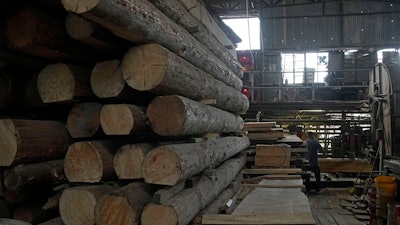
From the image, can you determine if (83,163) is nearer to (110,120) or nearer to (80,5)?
(110,120)

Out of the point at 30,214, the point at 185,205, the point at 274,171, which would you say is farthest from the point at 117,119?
the point at 274,171

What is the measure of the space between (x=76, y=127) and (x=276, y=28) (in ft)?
68.3

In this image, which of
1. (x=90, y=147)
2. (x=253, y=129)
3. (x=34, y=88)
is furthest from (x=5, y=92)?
(x=253, y=129)

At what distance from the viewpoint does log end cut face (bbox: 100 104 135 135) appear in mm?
3671

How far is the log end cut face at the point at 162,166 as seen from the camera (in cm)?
366

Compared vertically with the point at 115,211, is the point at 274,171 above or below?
below

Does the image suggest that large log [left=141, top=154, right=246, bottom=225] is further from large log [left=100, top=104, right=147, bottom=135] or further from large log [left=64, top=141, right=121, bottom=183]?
large log [left=100, top=104, right=147, bottom=135]

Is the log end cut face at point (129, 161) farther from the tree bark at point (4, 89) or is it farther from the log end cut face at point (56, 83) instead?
the tree bark at point (4, 89)

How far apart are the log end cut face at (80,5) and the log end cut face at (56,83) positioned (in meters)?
0.97

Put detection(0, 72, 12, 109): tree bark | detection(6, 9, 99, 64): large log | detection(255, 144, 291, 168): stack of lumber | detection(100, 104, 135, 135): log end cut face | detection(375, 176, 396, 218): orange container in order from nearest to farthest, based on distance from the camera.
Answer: detection(6, 9, 99, 64): large log < detection(100, 104, 135, 135): log end cut face < detection(0, 72, 12, 109): tree bark < detection(375, 176, 396, 218): orange container < detection(255, 144, 291, 168): stack of lumber

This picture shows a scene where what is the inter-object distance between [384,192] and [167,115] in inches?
223

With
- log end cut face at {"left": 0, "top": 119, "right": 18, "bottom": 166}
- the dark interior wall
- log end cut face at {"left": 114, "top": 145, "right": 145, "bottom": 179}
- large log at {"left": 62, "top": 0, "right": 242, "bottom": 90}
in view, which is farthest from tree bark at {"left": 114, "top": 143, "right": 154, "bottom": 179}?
the dark interior wall

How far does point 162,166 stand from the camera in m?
3.68

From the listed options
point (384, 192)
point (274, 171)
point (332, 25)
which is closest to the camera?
point (384, 192)
